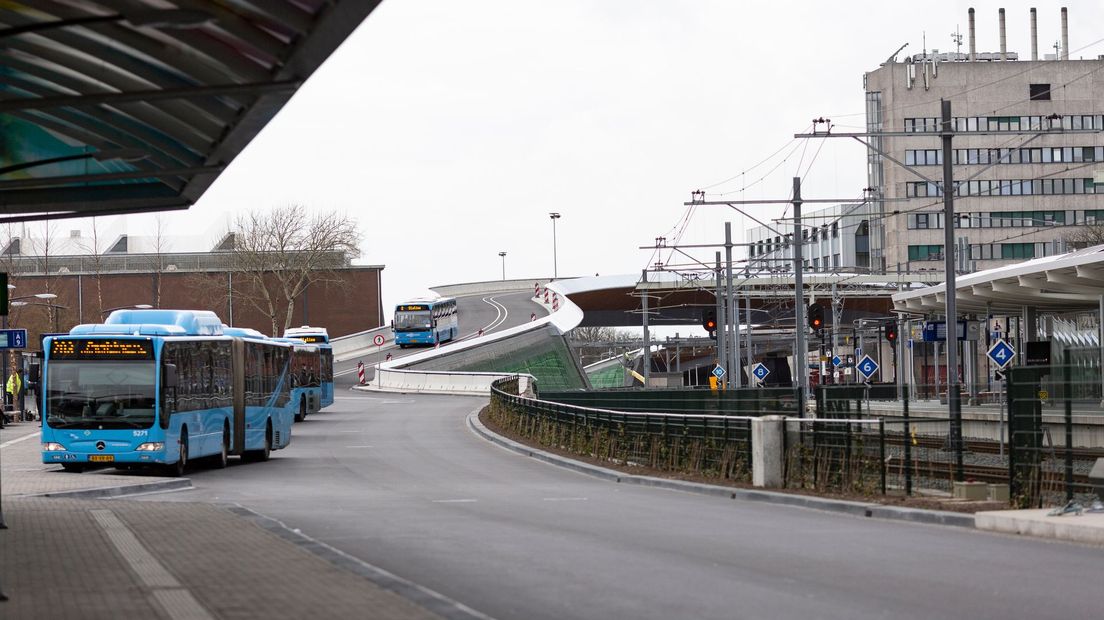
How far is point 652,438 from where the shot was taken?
92.9ft

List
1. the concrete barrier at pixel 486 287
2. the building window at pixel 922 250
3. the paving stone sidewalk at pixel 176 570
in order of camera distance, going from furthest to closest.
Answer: the concrete barrier at pixel 486 287 → the building window at pixel 922 250 → the paving stone sidewalk at pixel 176 570

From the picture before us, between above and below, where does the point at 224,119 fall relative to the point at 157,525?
Result: above

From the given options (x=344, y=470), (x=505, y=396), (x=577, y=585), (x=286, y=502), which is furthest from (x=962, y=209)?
(x=577, y=585)

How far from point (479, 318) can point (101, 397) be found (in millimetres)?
91555

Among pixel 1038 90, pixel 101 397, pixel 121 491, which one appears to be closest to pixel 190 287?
pixel 1038 90

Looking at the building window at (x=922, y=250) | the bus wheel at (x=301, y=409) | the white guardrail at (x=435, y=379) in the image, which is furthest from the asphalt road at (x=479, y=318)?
the building window at (x=922, y=250)

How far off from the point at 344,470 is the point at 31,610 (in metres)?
20.6

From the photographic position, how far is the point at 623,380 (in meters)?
125

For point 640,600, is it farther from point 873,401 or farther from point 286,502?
point 873,401

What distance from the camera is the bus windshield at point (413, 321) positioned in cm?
9362

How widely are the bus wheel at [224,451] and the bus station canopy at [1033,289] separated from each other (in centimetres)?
2021

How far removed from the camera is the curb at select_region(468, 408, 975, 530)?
58.5ft

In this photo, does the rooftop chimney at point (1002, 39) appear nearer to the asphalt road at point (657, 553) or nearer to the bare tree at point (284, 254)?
the bare tree at point (284, 254)

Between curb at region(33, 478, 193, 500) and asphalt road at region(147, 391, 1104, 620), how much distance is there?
47 centimetres
